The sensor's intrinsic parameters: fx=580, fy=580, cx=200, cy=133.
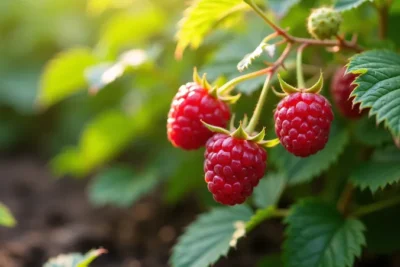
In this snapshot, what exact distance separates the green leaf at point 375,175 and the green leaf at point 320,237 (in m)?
0.10

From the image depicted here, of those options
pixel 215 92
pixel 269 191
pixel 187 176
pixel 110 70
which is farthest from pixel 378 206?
pixel 110 70

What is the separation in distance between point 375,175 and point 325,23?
341 millimetres

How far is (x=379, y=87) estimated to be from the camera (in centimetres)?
102

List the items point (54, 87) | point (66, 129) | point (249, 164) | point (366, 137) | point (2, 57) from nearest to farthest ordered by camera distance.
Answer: point (249, 164), point (366, 137), point (54, 87), point (66, 129), point (2, 57)

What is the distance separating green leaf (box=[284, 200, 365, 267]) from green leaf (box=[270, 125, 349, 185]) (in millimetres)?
73

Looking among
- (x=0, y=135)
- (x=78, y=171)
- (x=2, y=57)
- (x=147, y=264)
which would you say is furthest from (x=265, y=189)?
(x=2, y=57)

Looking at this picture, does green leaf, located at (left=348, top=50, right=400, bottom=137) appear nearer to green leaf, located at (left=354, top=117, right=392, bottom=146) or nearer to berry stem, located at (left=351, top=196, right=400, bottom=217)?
green leaf, located at (left=354, top=117, right=392, bottom=146)

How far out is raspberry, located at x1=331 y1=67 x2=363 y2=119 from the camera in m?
1.23

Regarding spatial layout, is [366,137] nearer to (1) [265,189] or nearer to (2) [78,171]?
(1) [265,189]

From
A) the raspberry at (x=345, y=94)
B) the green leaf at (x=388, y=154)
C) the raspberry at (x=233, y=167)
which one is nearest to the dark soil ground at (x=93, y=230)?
the green leaf at (x=388, y=154)

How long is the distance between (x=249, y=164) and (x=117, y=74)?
2.12 ft

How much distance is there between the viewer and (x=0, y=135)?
286 cm

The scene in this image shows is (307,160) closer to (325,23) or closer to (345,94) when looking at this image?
(345,94)

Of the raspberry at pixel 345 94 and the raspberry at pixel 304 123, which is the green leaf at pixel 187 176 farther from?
the raspberry at pixel 304 123
